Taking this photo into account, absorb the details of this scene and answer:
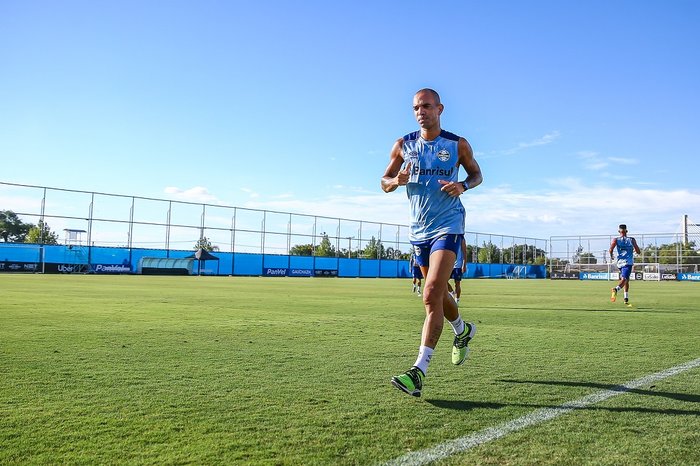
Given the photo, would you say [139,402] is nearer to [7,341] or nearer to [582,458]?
[582,458]

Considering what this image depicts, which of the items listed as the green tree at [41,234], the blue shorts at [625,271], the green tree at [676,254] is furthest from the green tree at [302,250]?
the blue shorts at [625,271]

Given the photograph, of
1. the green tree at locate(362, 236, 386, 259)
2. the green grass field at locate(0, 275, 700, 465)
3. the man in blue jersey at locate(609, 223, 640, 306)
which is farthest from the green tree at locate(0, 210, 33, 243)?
the green grass field at locate(0, 275, 700, 465)

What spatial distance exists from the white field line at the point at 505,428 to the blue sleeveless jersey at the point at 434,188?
167 centimetres

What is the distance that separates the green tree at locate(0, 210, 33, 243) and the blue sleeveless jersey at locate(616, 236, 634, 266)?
40832 mm

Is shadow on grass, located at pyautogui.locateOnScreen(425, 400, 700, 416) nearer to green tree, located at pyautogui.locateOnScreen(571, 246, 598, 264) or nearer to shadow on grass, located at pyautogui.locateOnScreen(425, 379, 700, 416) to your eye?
shadow on grass, located at pyautogui.locateOnScreen(425, 379, 700, 416)

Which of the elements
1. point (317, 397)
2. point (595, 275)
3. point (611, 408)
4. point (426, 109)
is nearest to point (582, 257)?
point (595, 275)

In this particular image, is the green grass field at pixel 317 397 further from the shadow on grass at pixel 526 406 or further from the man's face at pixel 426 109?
the man's face at pixel 426 109

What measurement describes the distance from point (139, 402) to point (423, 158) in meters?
2.91

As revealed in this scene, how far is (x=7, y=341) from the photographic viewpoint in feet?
21.2

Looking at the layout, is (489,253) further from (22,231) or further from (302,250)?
(22,231)

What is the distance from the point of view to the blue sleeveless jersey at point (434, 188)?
5086mm

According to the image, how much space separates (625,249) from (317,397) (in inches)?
602

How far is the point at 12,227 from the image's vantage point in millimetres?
44562

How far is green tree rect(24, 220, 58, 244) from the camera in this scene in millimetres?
45156
